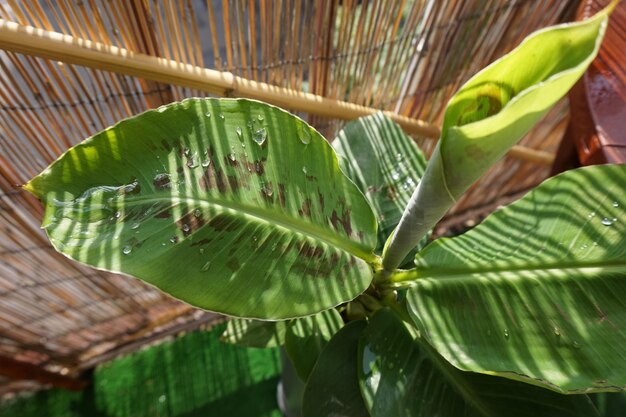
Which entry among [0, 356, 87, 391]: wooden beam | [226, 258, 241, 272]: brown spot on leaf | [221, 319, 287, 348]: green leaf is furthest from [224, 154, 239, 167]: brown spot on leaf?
[0, 356, 87, 391]: wooden beam

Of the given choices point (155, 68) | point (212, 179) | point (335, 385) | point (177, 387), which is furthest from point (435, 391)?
point (177, 387)

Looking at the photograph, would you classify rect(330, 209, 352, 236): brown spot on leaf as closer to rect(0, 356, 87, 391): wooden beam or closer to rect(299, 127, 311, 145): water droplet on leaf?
rect(299, 127, 311, 145): water droplet on leaf

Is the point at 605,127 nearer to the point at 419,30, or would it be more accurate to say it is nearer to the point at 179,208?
the point at 419,30

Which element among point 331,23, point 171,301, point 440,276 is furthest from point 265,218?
point 171,301

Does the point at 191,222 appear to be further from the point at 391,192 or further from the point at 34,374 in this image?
the point at 34,374

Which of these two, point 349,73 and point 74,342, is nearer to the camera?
point 349,73
